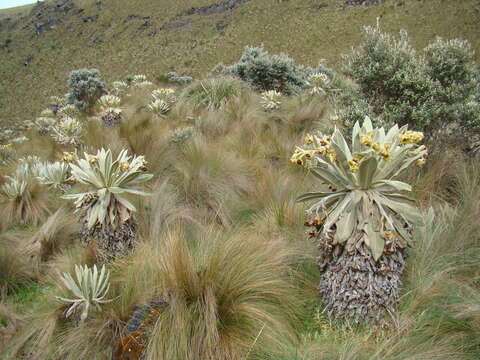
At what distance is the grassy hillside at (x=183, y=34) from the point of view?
96.8ft

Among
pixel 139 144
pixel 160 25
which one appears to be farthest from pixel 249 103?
pixel 160 25

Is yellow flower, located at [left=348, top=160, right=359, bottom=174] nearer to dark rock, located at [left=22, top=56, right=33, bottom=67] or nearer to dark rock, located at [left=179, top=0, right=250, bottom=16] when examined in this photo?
dark rock, located at [left=179, top=0, right=250, bottom=16]

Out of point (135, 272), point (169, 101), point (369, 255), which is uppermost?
point (369, 255)

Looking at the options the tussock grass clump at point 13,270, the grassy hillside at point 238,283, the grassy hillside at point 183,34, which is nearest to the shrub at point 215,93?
the grassy hillside at point 238,283

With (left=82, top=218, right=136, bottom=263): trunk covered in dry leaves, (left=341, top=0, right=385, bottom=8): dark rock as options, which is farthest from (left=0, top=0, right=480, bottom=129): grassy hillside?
(left=82, top=218, right=136, bottom=263): trunk covered in dry leaves

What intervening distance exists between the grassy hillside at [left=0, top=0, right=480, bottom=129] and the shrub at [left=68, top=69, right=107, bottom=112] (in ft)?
56.7

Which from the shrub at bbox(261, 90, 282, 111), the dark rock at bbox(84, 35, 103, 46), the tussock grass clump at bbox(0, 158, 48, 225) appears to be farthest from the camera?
the dark rock at bbox(84, 35, 103, 46)

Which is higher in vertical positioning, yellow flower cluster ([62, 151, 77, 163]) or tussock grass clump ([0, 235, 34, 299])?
yellow flower cluster ([62, 151, 77, 163])

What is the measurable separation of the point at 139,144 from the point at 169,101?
156 inches

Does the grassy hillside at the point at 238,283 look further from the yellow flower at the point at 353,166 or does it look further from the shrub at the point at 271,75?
the shrub at the point at 271,75

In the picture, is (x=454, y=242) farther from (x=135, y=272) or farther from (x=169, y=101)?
(x=169, y=101)

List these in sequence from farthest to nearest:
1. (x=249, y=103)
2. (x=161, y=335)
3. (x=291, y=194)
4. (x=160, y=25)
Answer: (x=160, y=25) < (x=249, y=103) < (x=291, y=194) < (x=161, y=335)

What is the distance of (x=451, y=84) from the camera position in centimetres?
450

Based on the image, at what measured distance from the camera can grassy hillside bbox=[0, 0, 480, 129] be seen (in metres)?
29.5
